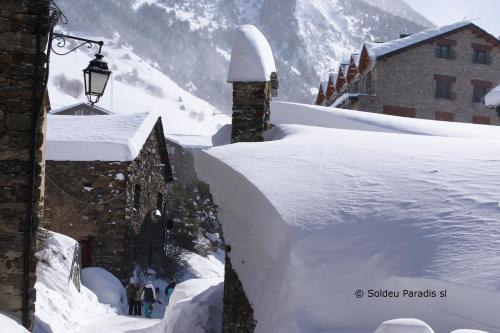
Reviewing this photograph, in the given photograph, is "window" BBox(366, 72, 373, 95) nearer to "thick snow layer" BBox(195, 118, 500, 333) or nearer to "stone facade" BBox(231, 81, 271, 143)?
"stone facade" BBox(231, 81, 271, 143)

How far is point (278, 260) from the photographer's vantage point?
5141 mm

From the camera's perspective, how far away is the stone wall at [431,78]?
92.2ft

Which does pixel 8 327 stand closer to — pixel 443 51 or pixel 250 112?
pixel 250 112

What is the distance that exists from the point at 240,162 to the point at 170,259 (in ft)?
58.1

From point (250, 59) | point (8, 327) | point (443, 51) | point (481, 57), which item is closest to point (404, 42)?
point (443, 51)

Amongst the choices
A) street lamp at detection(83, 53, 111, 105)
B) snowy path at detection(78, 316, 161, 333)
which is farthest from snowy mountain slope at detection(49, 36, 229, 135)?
street lamp at detection(83, 53, 111, 105)

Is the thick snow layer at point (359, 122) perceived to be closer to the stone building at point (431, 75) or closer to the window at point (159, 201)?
the window at point (159, 201)

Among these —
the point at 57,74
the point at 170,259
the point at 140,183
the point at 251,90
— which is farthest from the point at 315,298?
the point at 57,74

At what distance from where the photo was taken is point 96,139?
18.7m

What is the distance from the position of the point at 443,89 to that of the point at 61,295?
2119 cm

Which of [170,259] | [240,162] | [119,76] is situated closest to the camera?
[240,162]

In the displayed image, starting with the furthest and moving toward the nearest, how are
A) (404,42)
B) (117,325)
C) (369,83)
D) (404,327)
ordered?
1. (369,83)
2. (404,42)
3. (117,325)
4. (404,327)

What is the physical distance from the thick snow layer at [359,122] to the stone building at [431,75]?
14990 mm

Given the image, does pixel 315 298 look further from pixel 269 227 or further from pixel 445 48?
pixel 445 48
